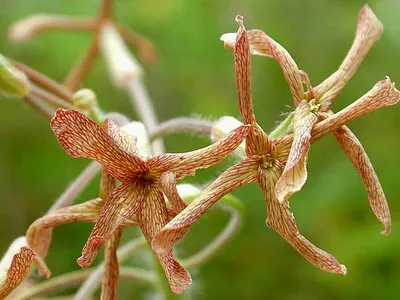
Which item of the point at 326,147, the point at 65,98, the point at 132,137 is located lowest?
the point at 132,137

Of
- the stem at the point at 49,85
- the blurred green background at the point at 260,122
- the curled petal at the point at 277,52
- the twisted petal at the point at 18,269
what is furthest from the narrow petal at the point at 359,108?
the blurred green background at the point at 260,122

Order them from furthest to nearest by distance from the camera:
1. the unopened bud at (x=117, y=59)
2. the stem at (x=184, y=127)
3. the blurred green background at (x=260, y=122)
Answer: the blurred green background at (x=260, y=122) < the unopened bud at (x=117, y=59) < the stem at (x=184, y=127)

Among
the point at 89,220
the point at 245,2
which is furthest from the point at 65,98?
the point at 245,2

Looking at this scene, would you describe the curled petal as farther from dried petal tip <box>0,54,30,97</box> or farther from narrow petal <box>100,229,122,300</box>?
dried petal tip <box>0,54,30,97</box>

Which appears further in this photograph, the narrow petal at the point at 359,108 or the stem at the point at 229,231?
the stem at the point at 229,231

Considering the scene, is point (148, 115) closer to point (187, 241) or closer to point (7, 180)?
point (187, 241)

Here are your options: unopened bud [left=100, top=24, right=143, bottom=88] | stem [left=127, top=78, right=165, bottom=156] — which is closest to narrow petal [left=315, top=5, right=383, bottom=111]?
stem [left=127, top=78, right=165, bottom=156]

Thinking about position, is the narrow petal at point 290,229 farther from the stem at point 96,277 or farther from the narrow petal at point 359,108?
the stem at point 96,277
